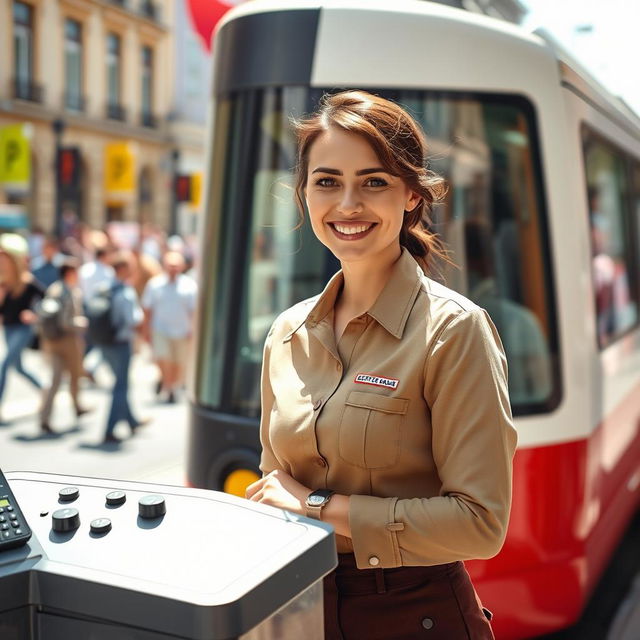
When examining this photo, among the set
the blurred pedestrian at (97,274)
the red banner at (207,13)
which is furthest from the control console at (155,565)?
the blurred pedestrian at (97,274)

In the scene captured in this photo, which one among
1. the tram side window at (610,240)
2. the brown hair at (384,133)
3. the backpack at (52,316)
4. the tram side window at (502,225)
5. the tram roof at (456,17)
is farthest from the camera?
the backpack at (52,316)

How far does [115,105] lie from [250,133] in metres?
3.31

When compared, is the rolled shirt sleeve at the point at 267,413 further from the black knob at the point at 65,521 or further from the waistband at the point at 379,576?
the black knob at the point at 65,521

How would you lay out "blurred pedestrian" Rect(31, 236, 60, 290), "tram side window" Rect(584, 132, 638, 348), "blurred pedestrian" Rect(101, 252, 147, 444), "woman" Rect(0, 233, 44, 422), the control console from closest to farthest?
the control console → "tram side window" Rect(584, 132, 638, 348) → "blurred pedestrian" Rect(101, 252, 147, 444) → "woman" Rect(0, 233, 44, 422) → "blurred pedestrian" Rect(31, 236, 60, 290)

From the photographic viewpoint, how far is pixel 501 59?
3139 mm

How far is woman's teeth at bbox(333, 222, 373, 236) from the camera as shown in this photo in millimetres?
1493

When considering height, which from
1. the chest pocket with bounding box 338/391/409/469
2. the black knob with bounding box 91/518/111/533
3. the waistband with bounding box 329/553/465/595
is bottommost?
the waistband with bounding box 329/553/465/595

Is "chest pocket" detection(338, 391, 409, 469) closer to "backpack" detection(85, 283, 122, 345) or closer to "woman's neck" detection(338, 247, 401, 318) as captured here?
"woman's neck" detection(338, 247, 401, 318)

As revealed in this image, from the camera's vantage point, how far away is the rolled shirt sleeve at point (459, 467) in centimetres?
134

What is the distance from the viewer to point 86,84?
5.57 meters

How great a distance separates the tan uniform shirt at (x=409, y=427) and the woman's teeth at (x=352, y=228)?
0.10 metres

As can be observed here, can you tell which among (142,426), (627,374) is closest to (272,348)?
(627,374)

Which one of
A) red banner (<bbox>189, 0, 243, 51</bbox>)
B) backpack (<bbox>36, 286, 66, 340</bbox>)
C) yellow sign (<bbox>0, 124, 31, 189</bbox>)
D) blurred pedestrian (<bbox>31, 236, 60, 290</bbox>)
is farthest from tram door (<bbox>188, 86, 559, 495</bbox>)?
blurred pedestrian (<bbox>31, 236, 60, 290</bbox>)

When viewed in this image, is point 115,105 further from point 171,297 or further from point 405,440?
point 405,440
